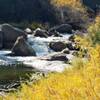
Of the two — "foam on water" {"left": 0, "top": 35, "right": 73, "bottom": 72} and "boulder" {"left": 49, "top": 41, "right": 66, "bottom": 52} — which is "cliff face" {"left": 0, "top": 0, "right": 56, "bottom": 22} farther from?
"boulder" {"left": 49, "top": 41, "right": 66, "bottom": 52}

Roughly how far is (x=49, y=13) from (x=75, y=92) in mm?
70174

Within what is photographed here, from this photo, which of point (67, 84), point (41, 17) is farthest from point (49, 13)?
point (67, 84)

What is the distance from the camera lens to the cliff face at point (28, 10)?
77.0m

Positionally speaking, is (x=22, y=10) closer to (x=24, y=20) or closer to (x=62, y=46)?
(x=24, y=20)

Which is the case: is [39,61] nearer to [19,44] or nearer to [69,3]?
[19,44]

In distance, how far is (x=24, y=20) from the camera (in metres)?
74.9

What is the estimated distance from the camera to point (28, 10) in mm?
78812

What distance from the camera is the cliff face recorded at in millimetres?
77000

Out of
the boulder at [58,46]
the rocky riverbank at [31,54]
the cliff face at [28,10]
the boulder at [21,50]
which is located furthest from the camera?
the cliff face at [28,10]

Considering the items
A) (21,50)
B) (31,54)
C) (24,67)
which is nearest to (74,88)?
(24,67)

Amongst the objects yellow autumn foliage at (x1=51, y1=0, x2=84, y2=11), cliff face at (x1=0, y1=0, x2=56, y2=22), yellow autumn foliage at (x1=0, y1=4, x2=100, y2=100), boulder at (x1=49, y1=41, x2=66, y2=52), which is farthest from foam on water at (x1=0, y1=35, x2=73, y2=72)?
cliff face at (x1=0, y1=0, x2=56, y2=22)

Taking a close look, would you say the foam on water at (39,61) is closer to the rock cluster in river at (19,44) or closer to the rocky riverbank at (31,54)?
the rocky riverbank at (31,54)

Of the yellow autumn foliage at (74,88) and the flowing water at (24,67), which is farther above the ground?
the yellow autumn foliage at (74,88)

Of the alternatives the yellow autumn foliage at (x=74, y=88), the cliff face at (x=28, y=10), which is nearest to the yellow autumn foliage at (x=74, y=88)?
the yellow autumn foliage at (x=74, y=88)
